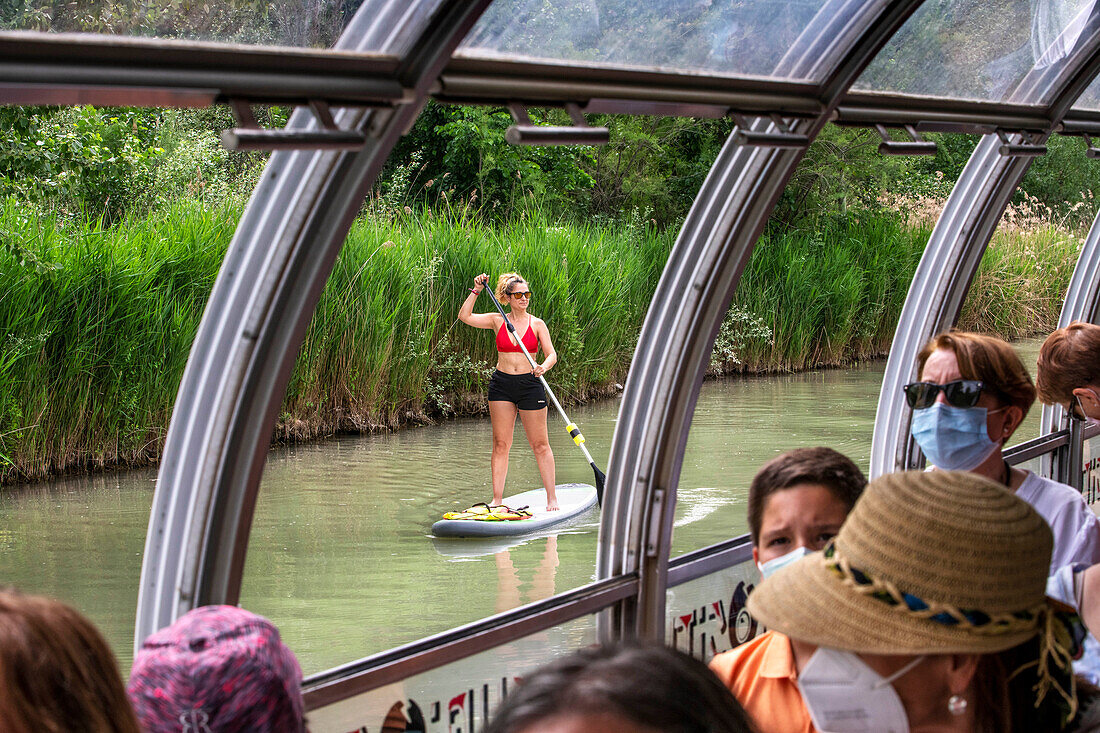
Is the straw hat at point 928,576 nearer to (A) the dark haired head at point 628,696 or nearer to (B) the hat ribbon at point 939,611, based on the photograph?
(B) the hat ribbon at point 939,611

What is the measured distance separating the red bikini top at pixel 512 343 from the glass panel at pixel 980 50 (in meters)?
6.41

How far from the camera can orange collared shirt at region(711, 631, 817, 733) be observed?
188cm

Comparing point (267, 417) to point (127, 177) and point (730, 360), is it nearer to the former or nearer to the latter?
point (127, 177)

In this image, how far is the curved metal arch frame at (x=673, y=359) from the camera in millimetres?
3514

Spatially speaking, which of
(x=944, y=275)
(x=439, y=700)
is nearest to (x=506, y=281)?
(x=944, y=275)

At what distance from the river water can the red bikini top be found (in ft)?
5.36

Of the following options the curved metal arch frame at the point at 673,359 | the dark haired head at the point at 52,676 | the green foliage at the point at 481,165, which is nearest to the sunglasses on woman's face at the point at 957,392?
the curved metal arch frame at the point at 673,359

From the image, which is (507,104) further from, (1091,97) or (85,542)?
(85,542)

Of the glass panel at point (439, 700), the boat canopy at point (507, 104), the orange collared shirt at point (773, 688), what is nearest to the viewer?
the orange collared shirt at point (773, 688)

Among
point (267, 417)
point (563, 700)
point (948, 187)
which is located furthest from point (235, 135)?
point (948, 187)

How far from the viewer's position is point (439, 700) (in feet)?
9.32

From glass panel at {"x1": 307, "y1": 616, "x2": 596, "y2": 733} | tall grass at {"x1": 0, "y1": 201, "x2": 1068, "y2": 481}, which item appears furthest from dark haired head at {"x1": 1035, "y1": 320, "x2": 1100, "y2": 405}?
tall grass at {"x1": 0, "y1": 201, "x2": 1068, "y2": 481}

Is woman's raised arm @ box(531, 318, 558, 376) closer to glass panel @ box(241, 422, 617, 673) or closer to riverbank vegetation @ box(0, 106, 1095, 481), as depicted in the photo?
glass panel @ box(241, 422, 617, 673)

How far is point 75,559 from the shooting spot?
956 cm
